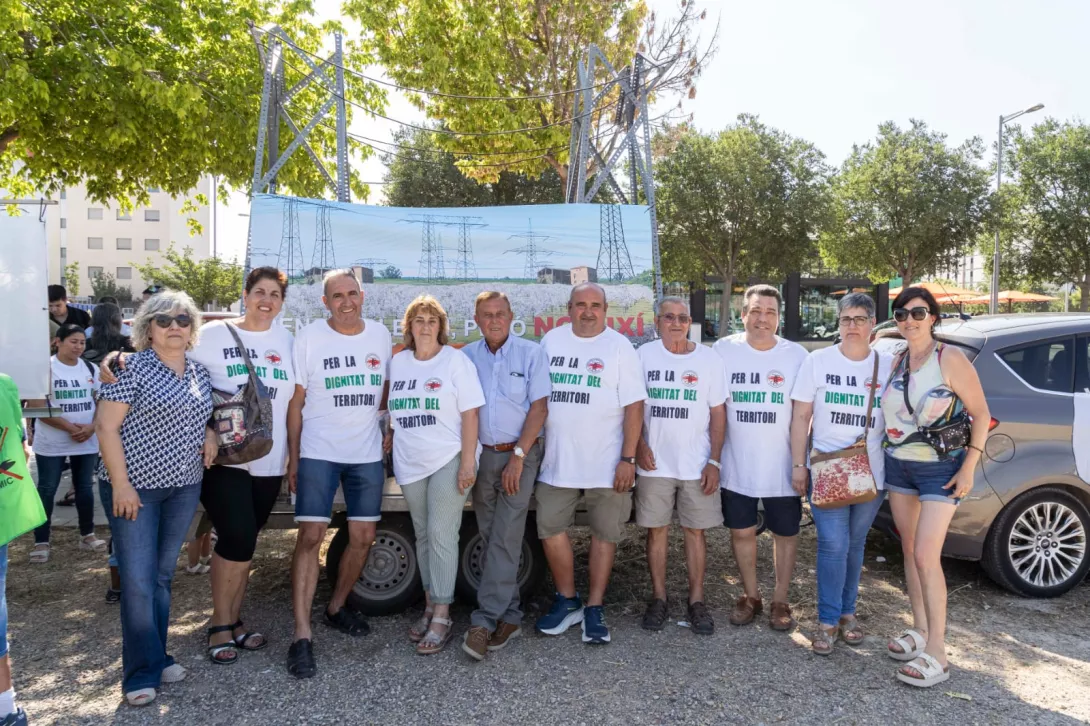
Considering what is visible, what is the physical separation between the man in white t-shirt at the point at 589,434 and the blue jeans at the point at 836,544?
1.01 metres

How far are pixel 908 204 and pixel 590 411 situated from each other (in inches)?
954

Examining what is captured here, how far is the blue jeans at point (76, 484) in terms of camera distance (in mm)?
5699

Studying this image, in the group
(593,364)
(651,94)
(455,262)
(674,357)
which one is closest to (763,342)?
(674,357)

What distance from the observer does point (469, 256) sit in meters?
5.80

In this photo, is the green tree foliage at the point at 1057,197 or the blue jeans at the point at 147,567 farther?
the green tree foliage at the point at 1057,197

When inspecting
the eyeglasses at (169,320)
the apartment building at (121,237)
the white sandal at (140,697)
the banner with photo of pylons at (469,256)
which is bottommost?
the white sandal at (140,697)

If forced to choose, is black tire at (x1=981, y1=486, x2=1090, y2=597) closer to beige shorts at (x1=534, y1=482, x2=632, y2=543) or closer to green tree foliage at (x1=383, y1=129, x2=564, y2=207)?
beige shorts at (x1=534, y1=482, x2=632, y2=543)

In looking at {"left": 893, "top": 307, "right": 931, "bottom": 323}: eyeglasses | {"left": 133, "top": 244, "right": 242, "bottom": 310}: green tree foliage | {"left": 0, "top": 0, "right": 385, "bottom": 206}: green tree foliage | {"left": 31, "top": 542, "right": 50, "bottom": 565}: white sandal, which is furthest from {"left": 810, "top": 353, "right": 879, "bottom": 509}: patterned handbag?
{"left": 133, "top": 244, "right": 242, "bottom": 310}: green tree foliage

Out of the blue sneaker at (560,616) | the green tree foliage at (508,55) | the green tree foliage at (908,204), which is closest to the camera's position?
the blue sneaker at (560,616)

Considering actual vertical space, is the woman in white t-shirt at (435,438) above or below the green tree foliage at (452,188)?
below

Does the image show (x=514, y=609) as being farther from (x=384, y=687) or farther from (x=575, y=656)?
(x=384, y=687)

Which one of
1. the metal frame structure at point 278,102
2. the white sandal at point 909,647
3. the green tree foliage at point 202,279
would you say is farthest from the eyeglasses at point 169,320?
the green tree foliage at point 202,279

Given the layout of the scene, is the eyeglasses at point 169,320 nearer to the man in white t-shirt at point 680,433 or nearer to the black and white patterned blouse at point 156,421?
the black and white patterned blouse at point 156,421

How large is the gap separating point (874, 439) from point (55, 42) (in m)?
8.81
